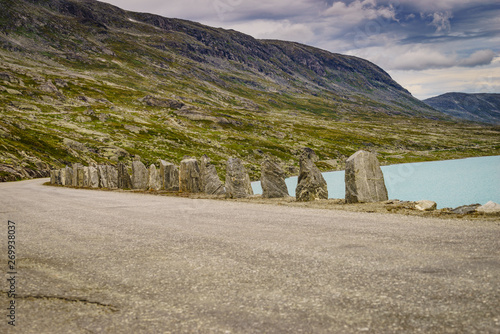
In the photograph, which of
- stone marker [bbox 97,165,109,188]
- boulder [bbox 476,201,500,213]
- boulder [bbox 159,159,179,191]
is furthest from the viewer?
stone marker [bbox 97,165,109,188]

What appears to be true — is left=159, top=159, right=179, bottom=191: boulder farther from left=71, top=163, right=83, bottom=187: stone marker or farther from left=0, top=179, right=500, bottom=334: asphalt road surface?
left=0, top=179, right=500, bottom=334: asphalt road surface

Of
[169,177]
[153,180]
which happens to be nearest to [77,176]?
[153,180]

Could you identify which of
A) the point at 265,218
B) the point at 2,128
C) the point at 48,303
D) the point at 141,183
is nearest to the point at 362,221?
the point at 265,218

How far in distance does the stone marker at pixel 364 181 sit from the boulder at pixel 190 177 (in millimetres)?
14782

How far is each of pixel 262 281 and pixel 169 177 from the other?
1113 inches

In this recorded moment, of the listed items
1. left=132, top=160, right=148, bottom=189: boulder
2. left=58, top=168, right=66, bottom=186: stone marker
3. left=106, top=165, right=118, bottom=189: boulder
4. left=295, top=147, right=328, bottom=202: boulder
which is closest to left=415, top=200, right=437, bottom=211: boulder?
left=295, top=147, right=328, bottom=202: boulder

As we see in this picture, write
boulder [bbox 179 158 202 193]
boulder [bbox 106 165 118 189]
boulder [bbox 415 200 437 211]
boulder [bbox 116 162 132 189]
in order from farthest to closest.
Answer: boulder [bbox 106 165 118 189]
boulder [bbox 116 162 132 189]
boulder [bbox 179 158 202 193]
boulder [bbox 415 200 437 211]

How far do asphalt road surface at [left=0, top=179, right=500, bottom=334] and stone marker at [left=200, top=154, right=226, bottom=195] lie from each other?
17.2 m

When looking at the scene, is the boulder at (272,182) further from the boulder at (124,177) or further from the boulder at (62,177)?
the boulder at (62,177)

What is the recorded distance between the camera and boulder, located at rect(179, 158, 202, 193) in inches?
1226

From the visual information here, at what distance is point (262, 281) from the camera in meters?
6.12

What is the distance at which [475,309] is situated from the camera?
14.9ft

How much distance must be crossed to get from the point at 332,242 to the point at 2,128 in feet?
330

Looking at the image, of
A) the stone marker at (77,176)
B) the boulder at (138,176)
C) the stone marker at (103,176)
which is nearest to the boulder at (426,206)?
the boulder at (138,176)
